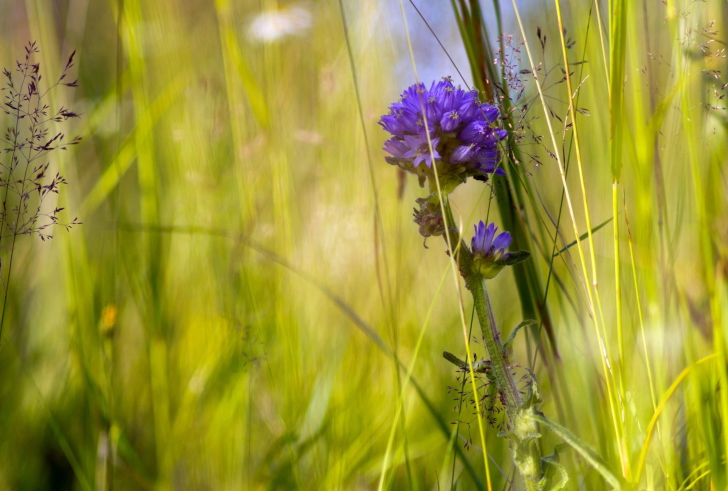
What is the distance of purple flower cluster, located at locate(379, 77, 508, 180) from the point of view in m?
0.66

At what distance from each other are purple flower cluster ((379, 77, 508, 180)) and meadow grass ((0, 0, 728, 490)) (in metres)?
0.04

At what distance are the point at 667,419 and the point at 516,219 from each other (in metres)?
0.31

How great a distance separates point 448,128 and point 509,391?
31 cm

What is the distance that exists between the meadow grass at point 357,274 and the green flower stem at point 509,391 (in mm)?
32

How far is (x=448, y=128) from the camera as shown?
2.17 ft

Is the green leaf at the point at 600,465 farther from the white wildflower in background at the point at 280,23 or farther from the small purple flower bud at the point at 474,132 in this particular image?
the white wildflower in background at the point at 280,23

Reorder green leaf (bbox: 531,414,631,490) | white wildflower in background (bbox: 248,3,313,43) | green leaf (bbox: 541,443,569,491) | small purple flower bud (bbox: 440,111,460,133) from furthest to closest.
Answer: white wildflower in background (bbox: 248,3,313,43), small purple flower bud (bbox: 440,111,460,133), green leaf (bbox: 541,443,569,491), green leaf (bbox: 531,414,631,490)

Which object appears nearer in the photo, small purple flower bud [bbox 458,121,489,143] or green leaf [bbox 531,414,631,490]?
green leaf [bbox 531,414,631,490]

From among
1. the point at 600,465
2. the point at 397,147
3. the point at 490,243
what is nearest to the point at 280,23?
the point at 397,147

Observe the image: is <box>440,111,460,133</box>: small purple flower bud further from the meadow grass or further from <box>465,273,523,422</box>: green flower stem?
<box>465,273,523,422</box>: green flower stem

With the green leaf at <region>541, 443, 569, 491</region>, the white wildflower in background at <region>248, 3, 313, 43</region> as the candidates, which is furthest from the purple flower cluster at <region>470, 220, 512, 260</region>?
the white wildflower in background at <region>248, 3, 313, 43</region>

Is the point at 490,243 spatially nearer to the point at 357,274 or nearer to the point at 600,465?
the point at 600,465

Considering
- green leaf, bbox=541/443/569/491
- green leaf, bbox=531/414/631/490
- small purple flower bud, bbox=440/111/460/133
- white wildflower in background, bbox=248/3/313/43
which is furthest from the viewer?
white wildflower in background, bbox=248/3/313/43

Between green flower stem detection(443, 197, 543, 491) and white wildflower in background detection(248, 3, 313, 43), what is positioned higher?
white wildflower in background detection(248, 3, 313, 43)
